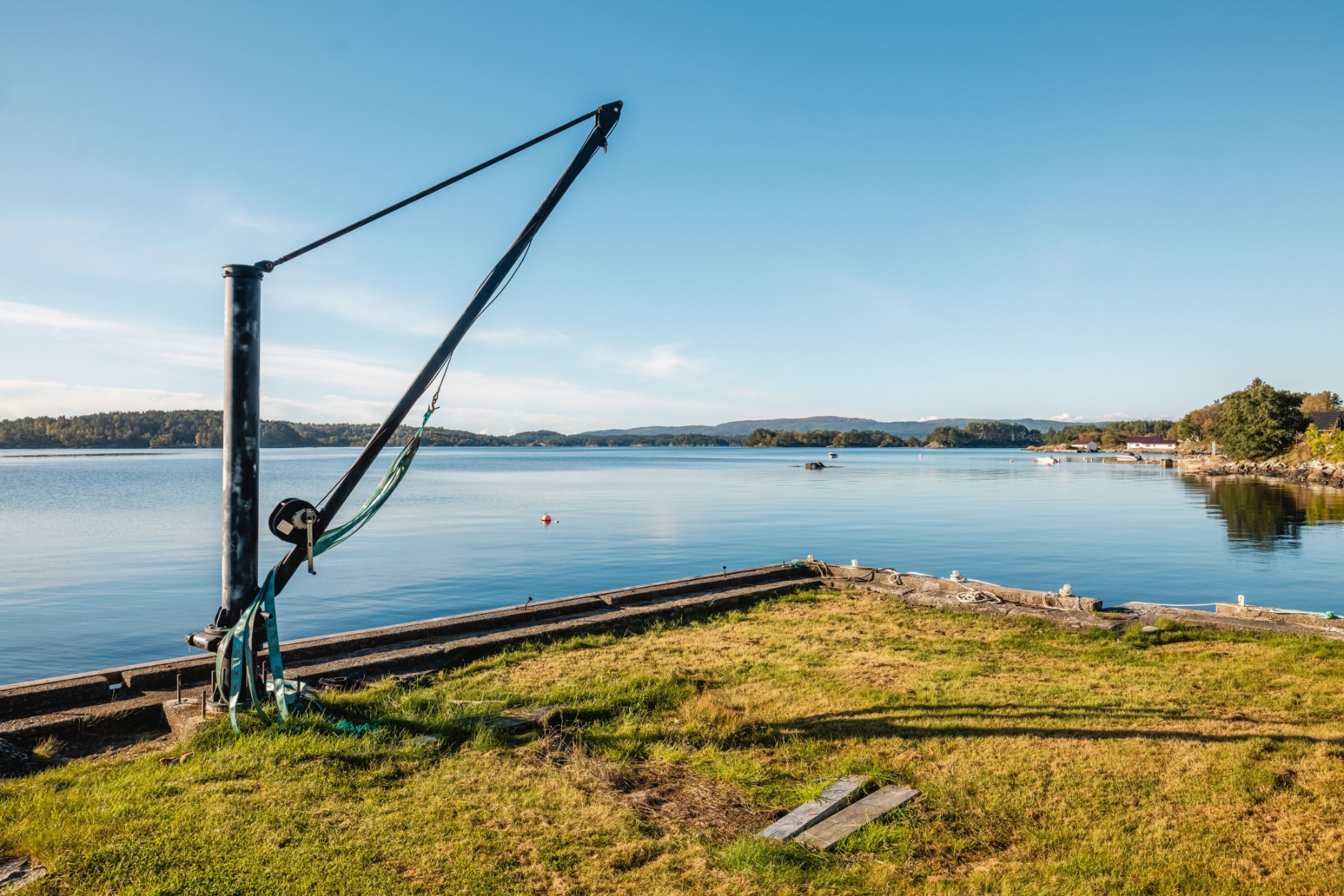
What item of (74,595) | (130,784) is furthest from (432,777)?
(74,595)

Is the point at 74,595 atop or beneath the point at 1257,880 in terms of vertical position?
beneath

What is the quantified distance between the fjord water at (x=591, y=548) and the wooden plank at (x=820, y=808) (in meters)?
15.6

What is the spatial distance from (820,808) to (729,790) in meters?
0.80

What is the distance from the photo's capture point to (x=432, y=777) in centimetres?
592

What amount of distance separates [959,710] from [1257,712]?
2.96 meters

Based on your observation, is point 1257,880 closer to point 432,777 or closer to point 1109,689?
point 1109,689

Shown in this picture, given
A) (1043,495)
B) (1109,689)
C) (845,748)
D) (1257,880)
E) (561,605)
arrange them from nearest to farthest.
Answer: (1257,880) < (845,748) < (1109,689) < (561,605) < (1043,495)

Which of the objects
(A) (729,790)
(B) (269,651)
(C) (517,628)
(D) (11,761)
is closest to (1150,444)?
(C) (517,628)

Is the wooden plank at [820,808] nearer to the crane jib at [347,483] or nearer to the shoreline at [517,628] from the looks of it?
the crane jib at [347,483]

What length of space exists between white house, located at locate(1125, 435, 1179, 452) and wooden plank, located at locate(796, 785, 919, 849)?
17565cm

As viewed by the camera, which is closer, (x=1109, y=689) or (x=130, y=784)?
(x=130, y=784)

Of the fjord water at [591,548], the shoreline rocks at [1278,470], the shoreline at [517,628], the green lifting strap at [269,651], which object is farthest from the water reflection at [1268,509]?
the green lifting strap at [269,651]

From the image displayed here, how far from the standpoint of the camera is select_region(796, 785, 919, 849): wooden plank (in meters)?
5.04

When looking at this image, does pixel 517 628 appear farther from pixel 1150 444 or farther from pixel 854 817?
pixel 1150 444
